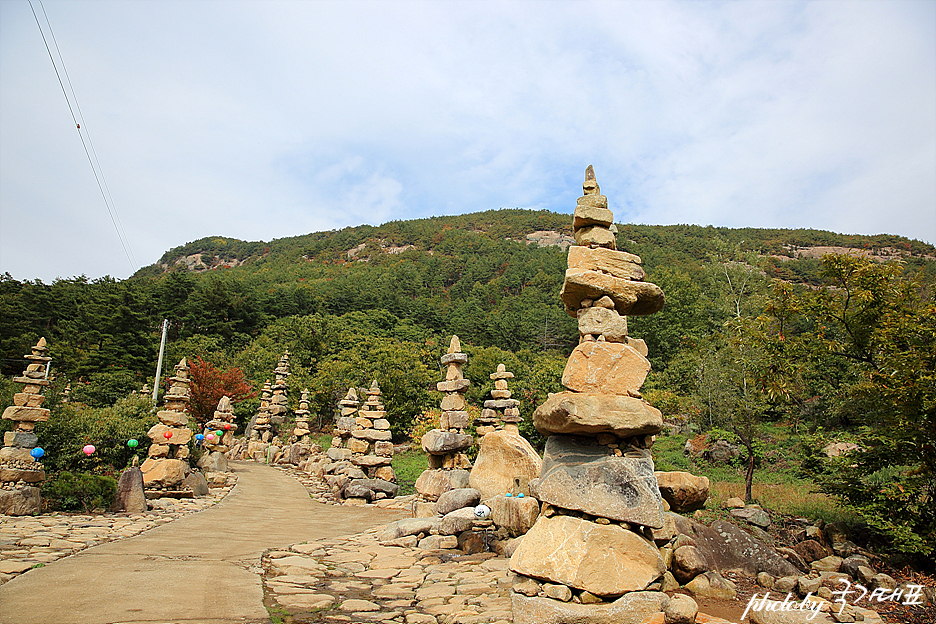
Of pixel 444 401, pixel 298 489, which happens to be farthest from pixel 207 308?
pixel 444 401

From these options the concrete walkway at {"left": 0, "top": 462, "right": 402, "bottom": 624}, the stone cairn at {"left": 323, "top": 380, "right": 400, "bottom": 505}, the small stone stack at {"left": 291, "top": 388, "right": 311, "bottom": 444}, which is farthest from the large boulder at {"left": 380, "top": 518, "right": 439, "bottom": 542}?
the small stone stack at {"left": 291, "top": 388, "right": 311, "bottom": 444}

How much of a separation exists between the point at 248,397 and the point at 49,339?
17.9 m

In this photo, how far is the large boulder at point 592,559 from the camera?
381cm

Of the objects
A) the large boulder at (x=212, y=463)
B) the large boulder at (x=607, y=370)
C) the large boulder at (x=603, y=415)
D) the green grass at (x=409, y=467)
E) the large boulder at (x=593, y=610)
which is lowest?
the green grass at (x=409, y=467)

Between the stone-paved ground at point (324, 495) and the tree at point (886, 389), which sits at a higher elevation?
the tree at point (886, 389)

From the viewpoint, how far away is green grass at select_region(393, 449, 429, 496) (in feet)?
48.4

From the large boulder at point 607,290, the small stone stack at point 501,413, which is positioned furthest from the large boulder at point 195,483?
the large boulder at point 607,290

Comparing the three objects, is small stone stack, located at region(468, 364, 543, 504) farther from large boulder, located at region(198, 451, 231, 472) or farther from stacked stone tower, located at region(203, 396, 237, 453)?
stacked stone tower, located at region(203, 396, 237, 453)

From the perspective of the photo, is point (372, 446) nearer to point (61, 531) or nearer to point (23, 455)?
point (23, 455)

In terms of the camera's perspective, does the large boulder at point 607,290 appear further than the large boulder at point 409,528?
No

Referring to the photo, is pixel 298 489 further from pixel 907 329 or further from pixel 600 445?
pixel 907 329

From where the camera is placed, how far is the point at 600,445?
4309 mm

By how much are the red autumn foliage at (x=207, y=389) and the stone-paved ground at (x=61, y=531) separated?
15.4m

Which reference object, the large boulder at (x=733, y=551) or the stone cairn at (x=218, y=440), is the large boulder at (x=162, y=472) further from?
the large boulder at (x=733, y=551)
